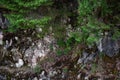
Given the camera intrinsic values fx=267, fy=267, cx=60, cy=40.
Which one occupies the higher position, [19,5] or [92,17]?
[19,5]

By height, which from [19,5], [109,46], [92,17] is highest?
[19,5]

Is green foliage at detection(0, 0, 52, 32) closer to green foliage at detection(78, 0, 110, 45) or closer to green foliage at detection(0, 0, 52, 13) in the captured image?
green foliage at detection(0, 0, 52, 13)

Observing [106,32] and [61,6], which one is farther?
[61,6]

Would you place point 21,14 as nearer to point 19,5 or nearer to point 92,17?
point 19,5

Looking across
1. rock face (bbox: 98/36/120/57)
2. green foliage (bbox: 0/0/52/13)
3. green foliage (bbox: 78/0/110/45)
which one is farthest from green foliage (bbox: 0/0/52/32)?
rock face (bbox: 98/36/120/57)

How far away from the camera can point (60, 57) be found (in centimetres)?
518

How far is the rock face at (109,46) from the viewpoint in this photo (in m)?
4.88

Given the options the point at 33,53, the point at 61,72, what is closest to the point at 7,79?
the point at 33,53

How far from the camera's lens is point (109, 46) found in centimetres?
491

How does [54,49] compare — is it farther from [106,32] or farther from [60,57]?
[106,32]

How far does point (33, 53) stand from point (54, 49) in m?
0.42

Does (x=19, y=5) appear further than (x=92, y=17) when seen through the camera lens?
Yes

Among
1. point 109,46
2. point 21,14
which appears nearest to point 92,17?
point 109,46

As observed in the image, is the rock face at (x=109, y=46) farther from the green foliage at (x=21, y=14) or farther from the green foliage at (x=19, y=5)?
the green foliage at (x=19, y=5)
